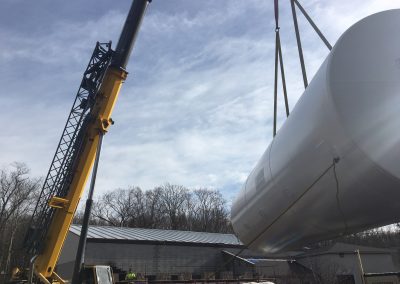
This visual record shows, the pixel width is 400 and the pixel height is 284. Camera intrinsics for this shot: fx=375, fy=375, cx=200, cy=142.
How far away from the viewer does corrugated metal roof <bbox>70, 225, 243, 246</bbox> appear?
82.4 feet

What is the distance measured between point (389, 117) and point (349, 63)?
87 centimetres

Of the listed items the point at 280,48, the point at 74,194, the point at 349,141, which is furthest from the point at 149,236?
the point at 349,141

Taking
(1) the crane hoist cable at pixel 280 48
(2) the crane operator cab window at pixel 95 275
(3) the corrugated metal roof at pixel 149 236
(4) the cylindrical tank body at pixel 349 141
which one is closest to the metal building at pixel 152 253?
(3) the corrugated metal roof at pixel 149 236

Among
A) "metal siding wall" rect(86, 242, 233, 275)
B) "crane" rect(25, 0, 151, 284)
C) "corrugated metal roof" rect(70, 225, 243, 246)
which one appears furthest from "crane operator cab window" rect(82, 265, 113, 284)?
"corrugated metal roof" rect(70, 225, 243, 246)

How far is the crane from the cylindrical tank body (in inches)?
238

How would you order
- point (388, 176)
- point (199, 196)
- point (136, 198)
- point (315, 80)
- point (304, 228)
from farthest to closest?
1. point (199, 196)
2. point (136, 198)
3. point (304, 228)
4. point (315, 80)
5. point (388, 176)

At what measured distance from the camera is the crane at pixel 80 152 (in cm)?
1064

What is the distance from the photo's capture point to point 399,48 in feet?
16.0

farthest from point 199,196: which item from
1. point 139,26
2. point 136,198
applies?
point 139,26

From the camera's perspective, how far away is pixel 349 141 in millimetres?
4551

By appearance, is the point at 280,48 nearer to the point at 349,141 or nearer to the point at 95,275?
the point at 349,141

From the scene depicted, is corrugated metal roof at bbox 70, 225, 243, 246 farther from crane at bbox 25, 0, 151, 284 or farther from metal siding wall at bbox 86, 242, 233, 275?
crane at bbox 25, 0, 151, 284

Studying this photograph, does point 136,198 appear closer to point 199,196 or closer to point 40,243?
point 199,196

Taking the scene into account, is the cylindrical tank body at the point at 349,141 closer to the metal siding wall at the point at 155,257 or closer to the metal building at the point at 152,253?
the metal building at the point at 152,253
